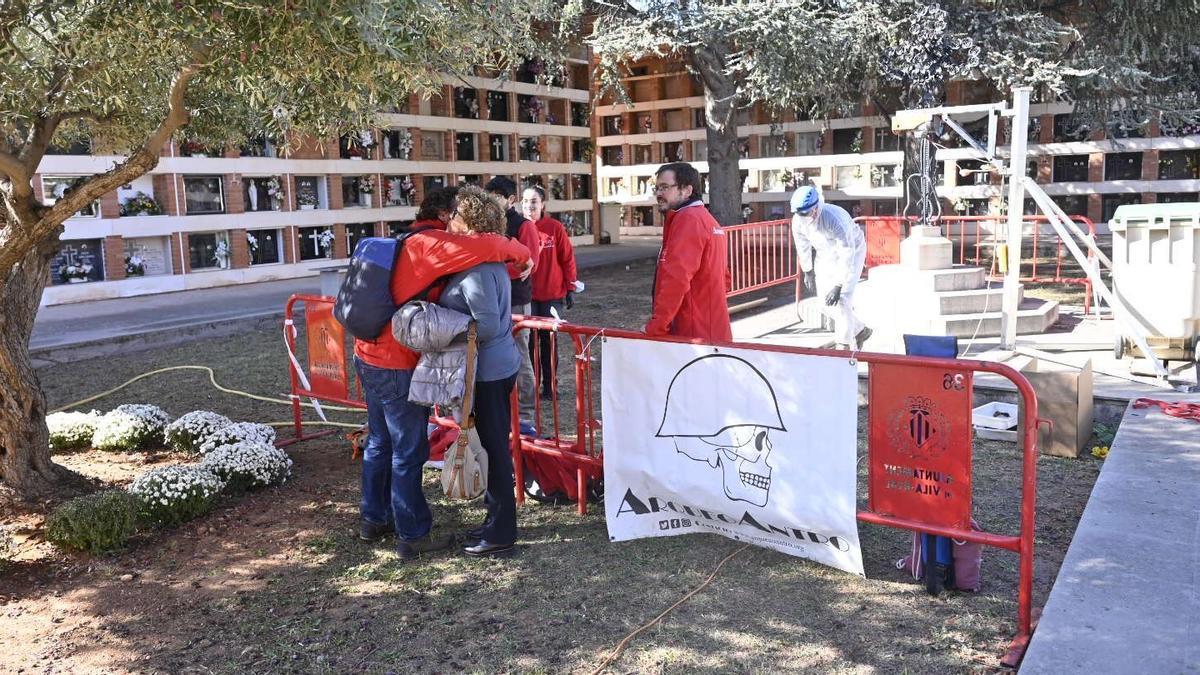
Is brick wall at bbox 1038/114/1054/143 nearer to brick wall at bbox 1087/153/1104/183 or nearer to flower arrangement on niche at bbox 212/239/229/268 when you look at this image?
brick wall at bbox 1087/153/1104/183

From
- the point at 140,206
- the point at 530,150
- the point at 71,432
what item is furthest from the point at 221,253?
the point at 71,432

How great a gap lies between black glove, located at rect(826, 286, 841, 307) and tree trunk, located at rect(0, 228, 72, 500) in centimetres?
632

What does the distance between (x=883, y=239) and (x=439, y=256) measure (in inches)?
438

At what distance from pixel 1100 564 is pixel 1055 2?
55.4ft

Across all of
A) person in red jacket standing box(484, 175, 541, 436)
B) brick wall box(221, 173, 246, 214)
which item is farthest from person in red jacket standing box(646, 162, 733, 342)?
brick wall box(221, 173, 246, 214)

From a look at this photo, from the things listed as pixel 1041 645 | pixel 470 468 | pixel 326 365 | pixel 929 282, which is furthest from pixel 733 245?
pixel 1041 645

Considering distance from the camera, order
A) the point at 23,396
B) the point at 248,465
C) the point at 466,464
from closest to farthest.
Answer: the point at 466,464 < the point at 23,396 < the point at 248,465

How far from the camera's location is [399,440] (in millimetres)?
4789

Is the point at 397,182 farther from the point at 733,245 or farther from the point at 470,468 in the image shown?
the point at 470,468

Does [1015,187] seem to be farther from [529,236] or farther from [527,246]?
[527,246]

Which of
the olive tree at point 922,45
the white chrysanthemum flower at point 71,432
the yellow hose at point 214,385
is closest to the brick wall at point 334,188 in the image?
the olive tree at point 922,45

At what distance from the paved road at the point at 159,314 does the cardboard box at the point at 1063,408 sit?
11.1 meters

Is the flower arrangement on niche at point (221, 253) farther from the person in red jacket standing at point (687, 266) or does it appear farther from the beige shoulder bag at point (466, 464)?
the beige shoulder bag at point (466, 464)

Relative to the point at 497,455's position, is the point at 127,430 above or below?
below
